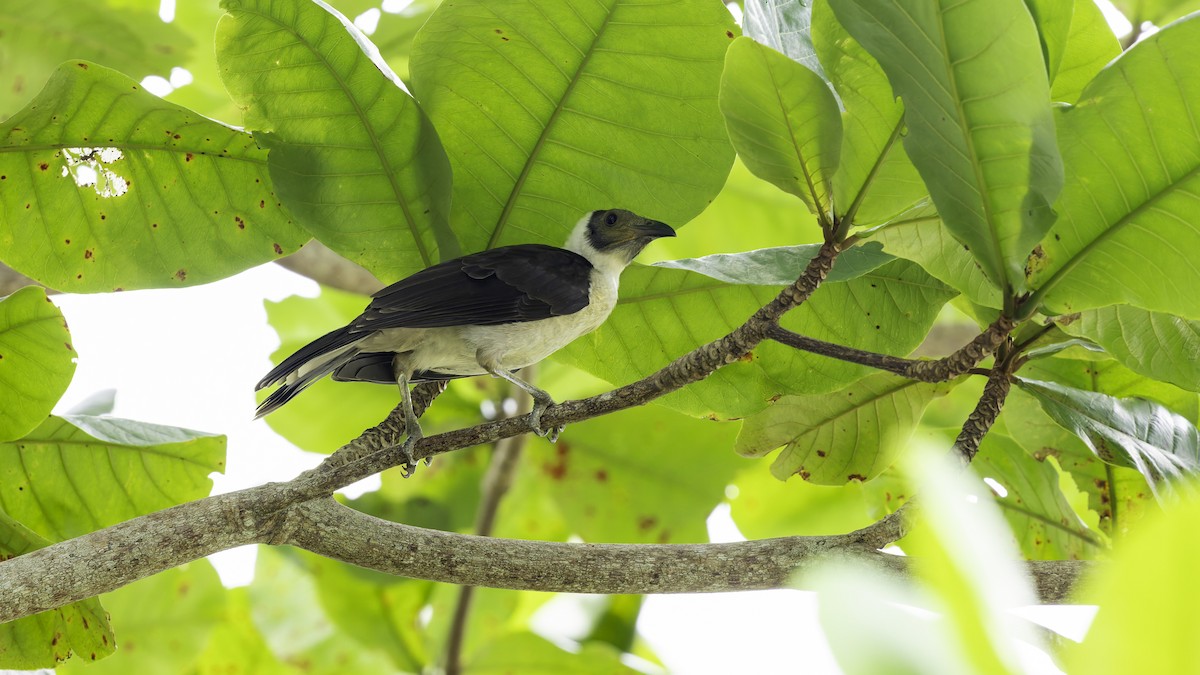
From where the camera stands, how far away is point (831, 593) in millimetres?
275

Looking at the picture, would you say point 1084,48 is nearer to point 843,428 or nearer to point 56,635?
point 843,428

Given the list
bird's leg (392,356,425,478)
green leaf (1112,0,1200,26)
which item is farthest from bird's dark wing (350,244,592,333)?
green leaf (1112,0,1200,26)

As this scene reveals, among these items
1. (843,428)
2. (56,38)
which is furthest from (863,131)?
(56,38)

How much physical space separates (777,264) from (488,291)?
1.73 feet

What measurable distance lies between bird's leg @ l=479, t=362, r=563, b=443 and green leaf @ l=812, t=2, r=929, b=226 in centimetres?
49

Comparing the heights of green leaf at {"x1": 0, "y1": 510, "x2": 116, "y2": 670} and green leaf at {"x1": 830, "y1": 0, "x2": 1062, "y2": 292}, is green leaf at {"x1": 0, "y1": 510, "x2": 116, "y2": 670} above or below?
below

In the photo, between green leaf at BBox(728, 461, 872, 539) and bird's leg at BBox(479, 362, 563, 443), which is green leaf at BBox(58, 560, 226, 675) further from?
green leaf at BBox(728, 461, 872, 539)

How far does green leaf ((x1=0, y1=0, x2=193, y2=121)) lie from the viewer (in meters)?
2.56

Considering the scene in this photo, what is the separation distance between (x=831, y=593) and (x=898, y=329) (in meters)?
1.47

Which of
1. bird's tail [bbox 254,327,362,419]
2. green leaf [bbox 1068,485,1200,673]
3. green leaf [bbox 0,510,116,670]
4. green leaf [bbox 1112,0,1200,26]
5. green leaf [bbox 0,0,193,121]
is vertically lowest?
green leaf [bbox 1068,485,1200,673]

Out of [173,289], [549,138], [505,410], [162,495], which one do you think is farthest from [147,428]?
[505,410]

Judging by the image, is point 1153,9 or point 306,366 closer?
point 306,366

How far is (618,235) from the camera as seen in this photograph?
7.55ft

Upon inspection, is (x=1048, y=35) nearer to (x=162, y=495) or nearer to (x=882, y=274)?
(x=882, y=274)
